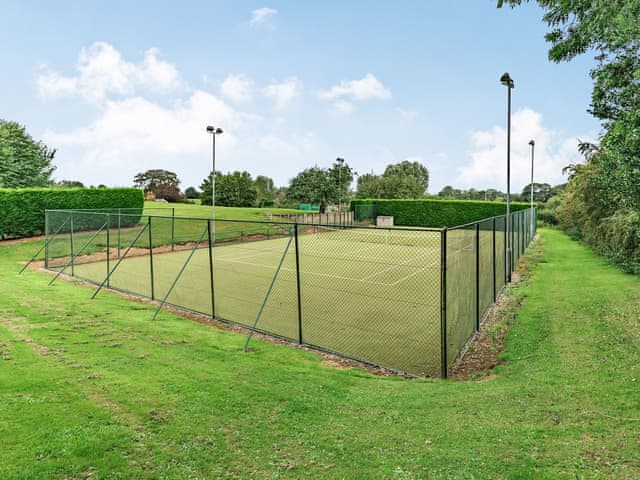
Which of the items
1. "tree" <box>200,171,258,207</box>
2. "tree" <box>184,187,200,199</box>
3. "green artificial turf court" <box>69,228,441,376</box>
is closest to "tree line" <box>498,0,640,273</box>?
"green artificial turf court" <box>69,228,441,376</box>

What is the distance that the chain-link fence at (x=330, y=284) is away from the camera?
23.6ft

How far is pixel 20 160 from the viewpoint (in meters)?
36.5

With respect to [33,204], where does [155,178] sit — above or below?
above

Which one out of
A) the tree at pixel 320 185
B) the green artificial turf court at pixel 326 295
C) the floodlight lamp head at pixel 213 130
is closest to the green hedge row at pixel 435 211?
the tree at pixel 320 185

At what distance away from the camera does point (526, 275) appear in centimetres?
1448

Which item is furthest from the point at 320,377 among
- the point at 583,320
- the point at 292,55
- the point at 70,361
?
the point at 292,55

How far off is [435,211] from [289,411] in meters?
37.8

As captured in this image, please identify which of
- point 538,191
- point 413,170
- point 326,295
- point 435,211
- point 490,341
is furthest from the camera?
point 413,170

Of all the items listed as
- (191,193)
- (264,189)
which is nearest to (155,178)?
(191,193)

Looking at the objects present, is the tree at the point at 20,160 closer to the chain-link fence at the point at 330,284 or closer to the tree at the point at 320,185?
the chain-link fence at the point at 330,284

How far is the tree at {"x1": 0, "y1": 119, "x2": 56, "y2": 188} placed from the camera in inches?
1249

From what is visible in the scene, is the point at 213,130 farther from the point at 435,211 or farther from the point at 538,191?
the point at 538,191

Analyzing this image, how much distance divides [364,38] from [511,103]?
9935 mm

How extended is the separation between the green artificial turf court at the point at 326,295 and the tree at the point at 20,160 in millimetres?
20294
